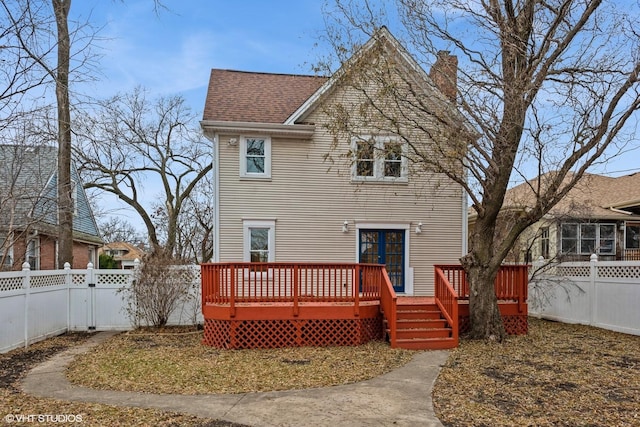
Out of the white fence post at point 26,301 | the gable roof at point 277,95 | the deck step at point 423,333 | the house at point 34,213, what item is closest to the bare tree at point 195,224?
the house at point 34,213

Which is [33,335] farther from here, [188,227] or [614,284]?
[188,227]

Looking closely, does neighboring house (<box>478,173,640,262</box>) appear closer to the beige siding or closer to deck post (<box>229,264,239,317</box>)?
the beige siding

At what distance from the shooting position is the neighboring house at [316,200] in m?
12.4

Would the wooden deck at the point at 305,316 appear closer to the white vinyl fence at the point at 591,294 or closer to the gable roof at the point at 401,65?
the gable roof at the point at 401,65

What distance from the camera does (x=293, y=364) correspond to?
7184mm

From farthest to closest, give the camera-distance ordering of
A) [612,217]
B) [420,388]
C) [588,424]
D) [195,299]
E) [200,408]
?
[612,217] < [195,299] < [420,388] < [200,408] < [588,424]

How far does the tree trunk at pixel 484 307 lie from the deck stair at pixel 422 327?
2.08 feet

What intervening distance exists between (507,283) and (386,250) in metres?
3.80

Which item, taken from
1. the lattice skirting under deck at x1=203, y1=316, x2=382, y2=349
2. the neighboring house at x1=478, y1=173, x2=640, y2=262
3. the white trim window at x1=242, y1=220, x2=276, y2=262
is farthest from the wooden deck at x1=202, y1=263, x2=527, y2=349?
the neighboring house at x1=478, y1=173, x2=640, y2=262

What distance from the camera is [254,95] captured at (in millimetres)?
14016

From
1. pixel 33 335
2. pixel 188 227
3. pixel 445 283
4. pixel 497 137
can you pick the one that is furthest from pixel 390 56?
pixel 188 227

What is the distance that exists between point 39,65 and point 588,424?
782 cm

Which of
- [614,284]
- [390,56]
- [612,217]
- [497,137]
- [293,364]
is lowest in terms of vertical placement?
[293,364]

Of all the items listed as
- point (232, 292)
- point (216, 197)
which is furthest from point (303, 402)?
point (216, 197)
